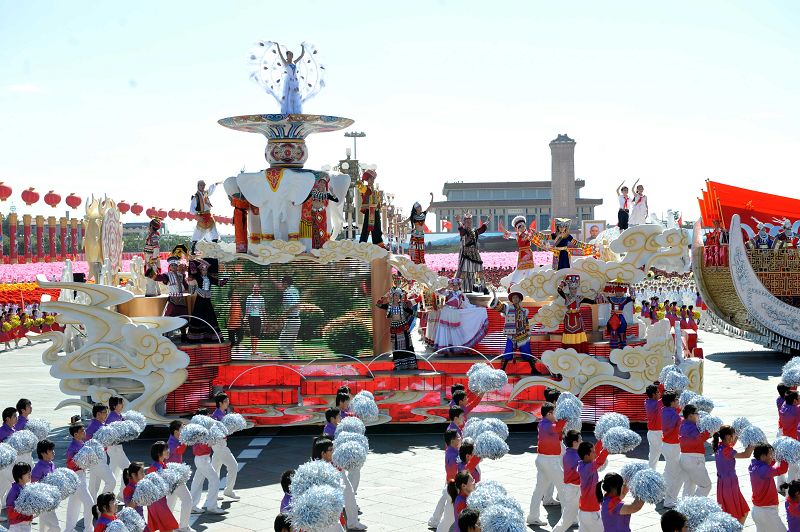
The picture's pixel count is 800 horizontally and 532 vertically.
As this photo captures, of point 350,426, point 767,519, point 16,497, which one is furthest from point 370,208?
point 767,519

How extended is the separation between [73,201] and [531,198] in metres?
46.0

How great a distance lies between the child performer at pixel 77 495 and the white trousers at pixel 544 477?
195 inches

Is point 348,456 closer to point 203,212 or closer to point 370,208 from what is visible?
point 370,208

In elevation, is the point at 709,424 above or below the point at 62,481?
above

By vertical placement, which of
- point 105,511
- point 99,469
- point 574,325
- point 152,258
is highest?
point 152,258

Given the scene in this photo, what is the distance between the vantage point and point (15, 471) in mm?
9109

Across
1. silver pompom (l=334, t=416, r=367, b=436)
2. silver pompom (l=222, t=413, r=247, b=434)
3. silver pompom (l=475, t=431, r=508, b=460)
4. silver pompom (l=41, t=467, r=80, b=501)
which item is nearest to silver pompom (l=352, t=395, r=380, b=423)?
silver pompom (l=334, t=416, r=367, b=436)

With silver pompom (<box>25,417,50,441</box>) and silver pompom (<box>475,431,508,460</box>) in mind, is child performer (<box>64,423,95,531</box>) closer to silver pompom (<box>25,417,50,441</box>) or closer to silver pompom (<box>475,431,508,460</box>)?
silver pompom (<box>25,417,50,441</box>)

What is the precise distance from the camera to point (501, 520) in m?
7.23

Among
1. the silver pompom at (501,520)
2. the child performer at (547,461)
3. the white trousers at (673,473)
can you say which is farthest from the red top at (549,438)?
the silver pompom at (501,520)

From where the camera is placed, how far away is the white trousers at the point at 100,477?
1136 centimetres

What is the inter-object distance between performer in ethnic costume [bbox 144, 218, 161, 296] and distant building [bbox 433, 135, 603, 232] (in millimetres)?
63967

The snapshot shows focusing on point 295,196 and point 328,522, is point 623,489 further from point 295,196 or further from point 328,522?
point 295,196

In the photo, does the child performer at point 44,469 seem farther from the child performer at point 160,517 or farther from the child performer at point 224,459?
the child performer at point 224,459
